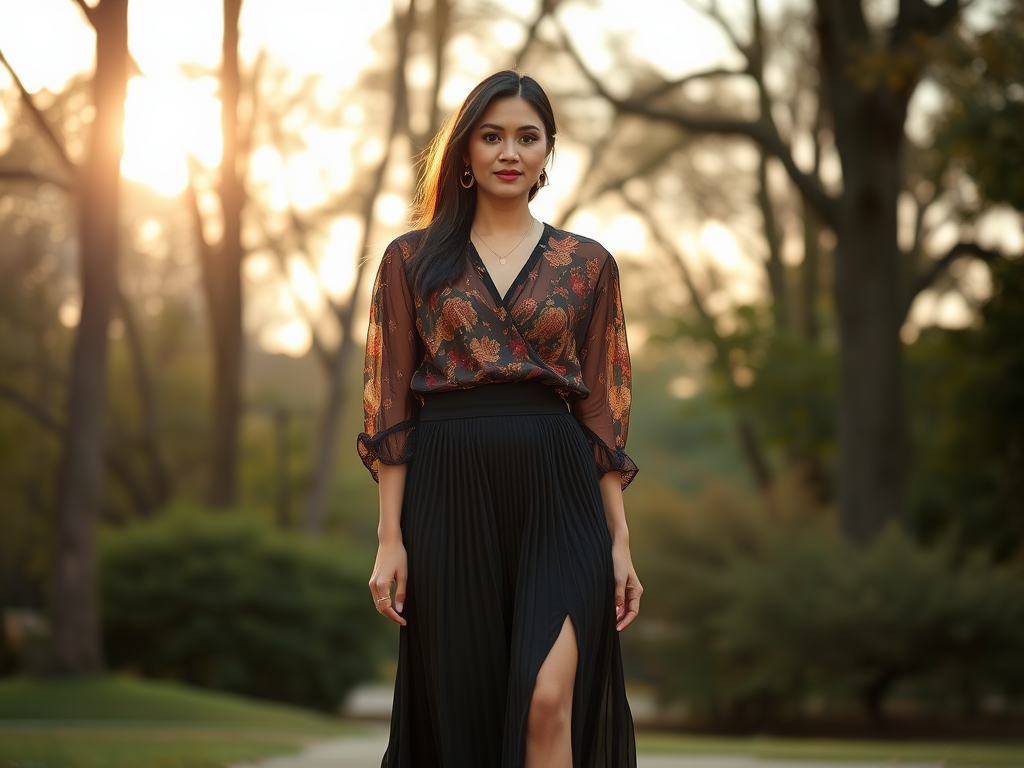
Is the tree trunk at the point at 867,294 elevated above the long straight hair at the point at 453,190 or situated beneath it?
elevated above

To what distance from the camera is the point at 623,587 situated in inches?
155

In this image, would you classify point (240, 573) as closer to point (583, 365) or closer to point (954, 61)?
point (954, 61)

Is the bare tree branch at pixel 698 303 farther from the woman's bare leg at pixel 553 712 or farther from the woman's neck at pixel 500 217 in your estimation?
the woman's bare leg at pixel 553 712

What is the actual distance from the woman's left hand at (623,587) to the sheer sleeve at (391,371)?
0.61m

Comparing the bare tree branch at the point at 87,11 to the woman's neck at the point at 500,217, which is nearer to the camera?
the woman's neck at the point at 500,217

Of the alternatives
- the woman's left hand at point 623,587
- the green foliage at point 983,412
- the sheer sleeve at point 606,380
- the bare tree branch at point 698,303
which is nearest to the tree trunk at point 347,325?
the bare tree branch at point 698,303

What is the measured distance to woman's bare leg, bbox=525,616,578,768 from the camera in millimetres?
3600

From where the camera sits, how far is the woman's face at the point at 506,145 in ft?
13.1

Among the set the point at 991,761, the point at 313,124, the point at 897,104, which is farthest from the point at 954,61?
the point at 313,124

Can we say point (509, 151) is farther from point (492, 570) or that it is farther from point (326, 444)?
point (326, 444)

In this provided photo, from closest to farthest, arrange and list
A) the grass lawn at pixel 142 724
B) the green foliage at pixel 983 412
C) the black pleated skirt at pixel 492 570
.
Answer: the black pleated skirt at pixel 492 570 → the grass lawn at pixel 142 724 → the green foliage at pixel 983 412

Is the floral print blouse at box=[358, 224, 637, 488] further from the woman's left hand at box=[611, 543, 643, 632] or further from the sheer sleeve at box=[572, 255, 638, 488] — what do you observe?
the woman's left hand at box=[611, 543, 643, 632]

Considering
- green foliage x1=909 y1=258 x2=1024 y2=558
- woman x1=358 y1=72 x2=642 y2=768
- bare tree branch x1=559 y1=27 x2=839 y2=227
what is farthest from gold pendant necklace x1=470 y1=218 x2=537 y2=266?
green foliage x1=909 y1=258 x2=1024 y2=558

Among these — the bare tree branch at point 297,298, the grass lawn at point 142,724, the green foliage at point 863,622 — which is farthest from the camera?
the bare tree branch at point 297,298
